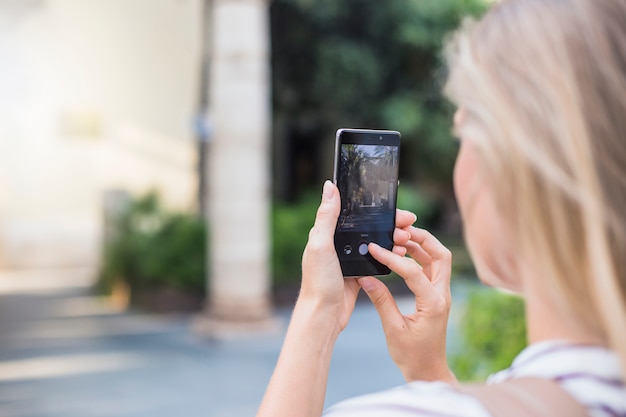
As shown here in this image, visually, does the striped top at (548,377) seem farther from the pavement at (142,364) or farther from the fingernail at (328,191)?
the pavement at (142,364)

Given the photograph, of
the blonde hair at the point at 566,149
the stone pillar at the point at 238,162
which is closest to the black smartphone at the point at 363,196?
the blonde hair at the point at 566,149

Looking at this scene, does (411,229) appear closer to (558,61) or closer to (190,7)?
(558,61)

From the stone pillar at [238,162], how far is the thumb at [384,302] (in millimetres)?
7154

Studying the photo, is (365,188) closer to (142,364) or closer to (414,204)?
(142,364)

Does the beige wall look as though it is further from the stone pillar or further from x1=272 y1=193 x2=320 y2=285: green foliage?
the stone pillar

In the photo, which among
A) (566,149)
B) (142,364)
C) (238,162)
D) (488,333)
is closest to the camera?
(566,149)

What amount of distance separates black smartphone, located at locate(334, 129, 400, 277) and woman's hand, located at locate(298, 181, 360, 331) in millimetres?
74

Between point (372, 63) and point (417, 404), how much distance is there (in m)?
11.4

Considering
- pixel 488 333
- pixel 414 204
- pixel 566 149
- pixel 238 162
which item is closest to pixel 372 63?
pixel 414 204

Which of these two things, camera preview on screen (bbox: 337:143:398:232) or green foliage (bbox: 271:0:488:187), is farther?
green foliage (bbox: 271:0:488:187)

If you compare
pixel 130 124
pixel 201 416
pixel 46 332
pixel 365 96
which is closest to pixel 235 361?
pixel 201 416

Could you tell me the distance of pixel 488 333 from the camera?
4.52 m

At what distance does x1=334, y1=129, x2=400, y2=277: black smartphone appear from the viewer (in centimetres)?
133

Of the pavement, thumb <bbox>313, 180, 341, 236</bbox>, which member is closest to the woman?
thumb <bbox>313, 180, 341, 236</bbox>
